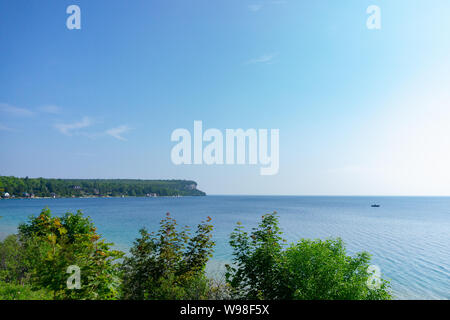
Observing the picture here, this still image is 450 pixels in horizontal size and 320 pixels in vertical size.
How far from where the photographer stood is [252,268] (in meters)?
6.23

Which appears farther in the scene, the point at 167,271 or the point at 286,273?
the point at 167,271

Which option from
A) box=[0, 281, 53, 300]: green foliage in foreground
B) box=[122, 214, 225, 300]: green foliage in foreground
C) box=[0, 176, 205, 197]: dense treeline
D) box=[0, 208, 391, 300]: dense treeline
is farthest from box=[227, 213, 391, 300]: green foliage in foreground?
box=[0, 176, 205, 197]: dense treeline

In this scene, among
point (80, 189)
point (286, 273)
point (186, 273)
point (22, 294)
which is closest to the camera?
point (22, 294)

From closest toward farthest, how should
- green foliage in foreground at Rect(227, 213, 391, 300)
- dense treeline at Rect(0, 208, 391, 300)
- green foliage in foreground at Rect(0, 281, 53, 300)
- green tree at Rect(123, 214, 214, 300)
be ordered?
green foliage in foreground at Rect(0, 281, 53, 300) < dense treeline at Rect(0, 208, 391, 300) < green foliage in foreground at Rect(227, 213, 391, 300) < green tree at Rect(123, 214, 214, 300)

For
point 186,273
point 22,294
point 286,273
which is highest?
point 22,294

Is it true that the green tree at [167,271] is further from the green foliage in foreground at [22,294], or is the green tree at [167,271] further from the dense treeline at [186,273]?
the green foliage in foreground at [22,294]

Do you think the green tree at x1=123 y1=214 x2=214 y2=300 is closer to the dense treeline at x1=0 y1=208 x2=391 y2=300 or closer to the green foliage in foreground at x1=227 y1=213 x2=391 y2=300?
the dense treeline at x1=0 y1=208 x2=391 y2=300

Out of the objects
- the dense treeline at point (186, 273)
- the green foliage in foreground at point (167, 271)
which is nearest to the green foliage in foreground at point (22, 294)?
the dense treeline at point (186, 273)

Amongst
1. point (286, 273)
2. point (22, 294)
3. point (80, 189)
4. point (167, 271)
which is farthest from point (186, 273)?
point (80, 189)

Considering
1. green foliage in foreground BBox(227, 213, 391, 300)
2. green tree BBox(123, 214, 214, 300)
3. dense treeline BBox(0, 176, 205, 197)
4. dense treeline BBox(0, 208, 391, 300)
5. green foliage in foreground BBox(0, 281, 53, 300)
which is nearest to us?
green foliage in foreground BBox(0, 281, 53, 300)

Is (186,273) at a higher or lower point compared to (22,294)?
lower

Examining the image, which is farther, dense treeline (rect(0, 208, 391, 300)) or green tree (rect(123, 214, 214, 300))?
green tree (rect(123, 214, 214, 300))

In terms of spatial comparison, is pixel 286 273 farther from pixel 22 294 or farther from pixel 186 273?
pixel 22 294

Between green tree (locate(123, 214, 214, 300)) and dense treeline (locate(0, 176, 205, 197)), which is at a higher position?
green tree (locate(123, 214, 214, 300))
